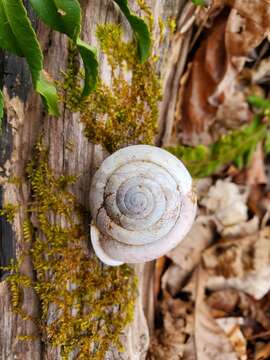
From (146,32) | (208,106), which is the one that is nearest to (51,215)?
(146,32)

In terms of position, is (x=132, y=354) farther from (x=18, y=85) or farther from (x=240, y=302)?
(x=18, y=85)

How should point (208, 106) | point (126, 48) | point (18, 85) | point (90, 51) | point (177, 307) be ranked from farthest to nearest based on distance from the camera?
point (208, 106) → point (177, 307) → point (126, 48) → point (18, 85) → point (90, 51)

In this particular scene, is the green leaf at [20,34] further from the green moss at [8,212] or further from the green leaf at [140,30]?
the green moss at [8,212]

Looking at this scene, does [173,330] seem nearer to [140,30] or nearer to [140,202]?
[140,202]

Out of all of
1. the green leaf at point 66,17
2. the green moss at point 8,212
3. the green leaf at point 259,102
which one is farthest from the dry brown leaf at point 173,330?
the green leaf at point 66,17

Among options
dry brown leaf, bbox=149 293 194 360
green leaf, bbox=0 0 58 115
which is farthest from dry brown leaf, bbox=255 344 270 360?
green leaf, bbox=0 0 58 115

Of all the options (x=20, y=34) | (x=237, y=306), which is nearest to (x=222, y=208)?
(x=237, y=306)

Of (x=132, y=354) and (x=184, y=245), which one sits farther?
(x=184, y=245)
